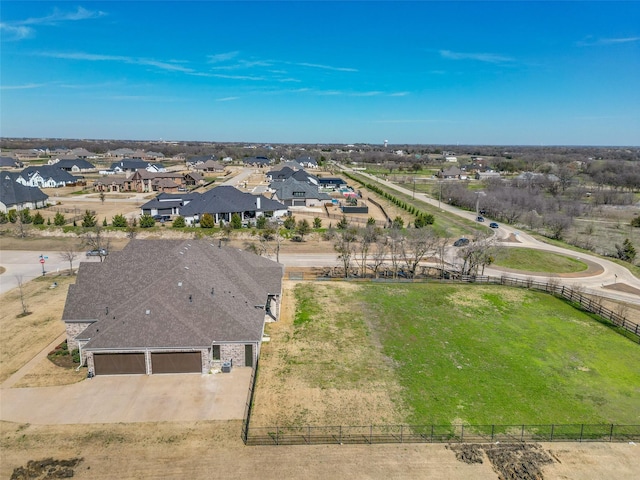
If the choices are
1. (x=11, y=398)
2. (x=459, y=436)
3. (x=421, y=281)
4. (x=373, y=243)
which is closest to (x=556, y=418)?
(x=459, y=436)

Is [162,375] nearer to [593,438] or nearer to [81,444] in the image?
[81,444]

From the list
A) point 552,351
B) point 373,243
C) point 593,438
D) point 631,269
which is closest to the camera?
point 593,438

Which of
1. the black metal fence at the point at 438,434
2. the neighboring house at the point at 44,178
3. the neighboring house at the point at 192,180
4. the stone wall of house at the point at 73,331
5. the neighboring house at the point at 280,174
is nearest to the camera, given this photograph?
the black metal fence at the point at 438,434

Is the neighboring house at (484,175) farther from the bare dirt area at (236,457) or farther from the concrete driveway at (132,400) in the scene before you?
the concrete driveway at (132,400)

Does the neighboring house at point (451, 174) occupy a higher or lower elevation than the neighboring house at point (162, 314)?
higher

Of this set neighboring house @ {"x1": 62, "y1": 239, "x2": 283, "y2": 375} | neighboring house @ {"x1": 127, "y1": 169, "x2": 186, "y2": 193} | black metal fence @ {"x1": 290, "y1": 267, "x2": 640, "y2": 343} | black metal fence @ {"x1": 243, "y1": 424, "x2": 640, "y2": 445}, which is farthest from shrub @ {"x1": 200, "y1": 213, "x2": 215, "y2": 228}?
black metal fence @ {"x1": 243, "y1": 424, "x2": 640, "y2": 445}

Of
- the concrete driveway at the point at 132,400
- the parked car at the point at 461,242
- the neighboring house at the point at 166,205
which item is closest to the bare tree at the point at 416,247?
the parked car at the point at 461,242

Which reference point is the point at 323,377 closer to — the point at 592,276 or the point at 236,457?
the point at 236,457
